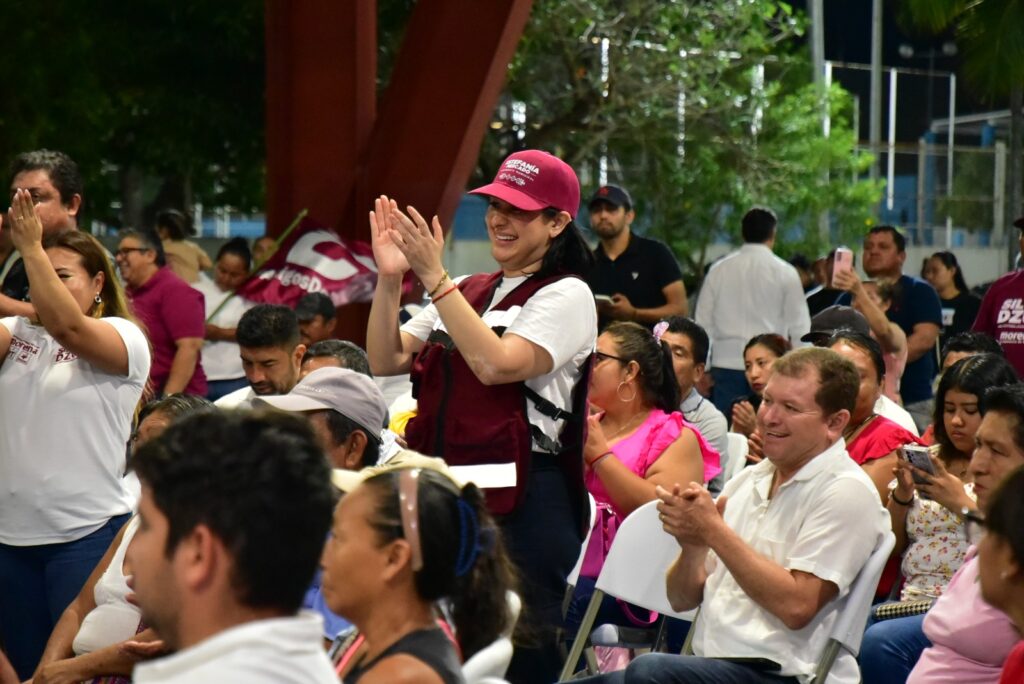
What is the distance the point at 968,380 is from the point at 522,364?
73.8 inches

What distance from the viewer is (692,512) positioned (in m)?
3.74

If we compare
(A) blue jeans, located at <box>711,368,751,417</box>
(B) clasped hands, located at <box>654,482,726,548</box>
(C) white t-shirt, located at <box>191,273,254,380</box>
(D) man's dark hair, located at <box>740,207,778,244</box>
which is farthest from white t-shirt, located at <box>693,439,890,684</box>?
(D) man's dark hair, located at <box>740,207,778,244</box>

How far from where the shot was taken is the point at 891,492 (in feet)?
15.6

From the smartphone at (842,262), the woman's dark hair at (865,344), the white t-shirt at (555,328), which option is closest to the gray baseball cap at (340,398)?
the white t-shirt at (555,328)

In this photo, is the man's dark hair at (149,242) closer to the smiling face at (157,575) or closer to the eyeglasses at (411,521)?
the eyeglasses at (411,521)

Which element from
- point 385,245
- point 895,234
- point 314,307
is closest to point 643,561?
point 385,245

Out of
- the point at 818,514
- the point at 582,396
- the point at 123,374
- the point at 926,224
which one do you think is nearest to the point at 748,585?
the point at 818,514

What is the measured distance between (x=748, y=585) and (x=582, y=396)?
628 millimetres

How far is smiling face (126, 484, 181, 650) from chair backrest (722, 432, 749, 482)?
465cm

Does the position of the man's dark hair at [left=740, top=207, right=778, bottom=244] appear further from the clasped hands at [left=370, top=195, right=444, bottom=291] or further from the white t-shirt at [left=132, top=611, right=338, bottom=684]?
the white t-shirt at [left=132, top=611, right=338, bottom=684]

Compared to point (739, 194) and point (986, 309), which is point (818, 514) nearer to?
point (986, 309)

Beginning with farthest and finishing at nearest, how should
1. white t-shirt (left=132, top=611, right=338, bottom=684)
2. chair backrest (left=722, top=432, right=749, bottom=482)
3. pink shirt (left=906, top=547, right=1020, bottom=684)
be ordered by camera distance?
chair backrest (left=722, top=432, right=749, bottom=482) → pink shirt (left=906, top=547, right=1020, bottom=684) → white t-shirt (left=132, top=611, right=338, bottom=684)

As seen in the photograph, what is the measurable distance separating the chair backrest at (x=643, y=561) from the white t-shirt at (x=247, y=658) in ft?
8.62

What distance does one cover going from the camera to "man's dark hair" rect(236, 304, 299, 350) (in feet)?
18.0
